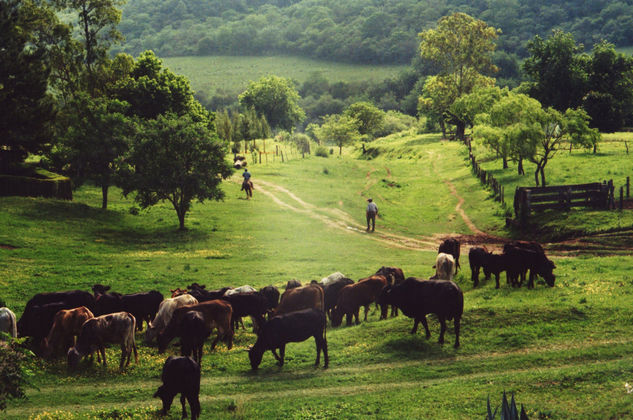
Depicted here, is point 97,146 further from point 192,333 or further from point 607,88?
point 607,88

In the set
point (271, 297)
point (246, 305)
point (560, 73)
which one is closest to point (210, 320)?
point (246, 305)

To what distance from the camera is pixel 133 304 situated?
2270 cm

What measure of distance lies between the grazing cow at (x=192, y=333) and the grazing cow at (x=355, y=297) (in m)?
6.12

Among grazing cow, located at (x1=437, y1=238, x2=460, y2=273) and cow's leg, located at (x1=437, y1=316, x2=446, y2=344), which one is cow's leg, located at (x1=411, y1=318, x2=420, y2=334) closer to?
cow's leg, located at (x1=437, y1=316, x2=446, y2=344)

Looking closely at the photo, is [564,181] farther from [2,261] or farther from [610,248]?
[2,261]

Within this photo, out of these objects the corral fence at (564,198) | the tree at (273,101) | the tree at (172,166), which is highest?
the tree at (273,101)

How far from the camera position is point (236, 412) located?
1560cm

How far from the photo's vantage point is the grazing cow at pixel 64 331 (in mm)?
19531

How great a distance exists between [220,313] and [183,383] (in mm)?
5475

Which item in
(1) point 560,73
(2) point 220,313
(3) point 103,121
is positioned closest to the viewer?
(2) point 220,313

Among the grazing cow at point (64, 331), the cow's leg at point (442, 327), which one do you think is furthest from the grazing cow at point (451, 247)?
the grazing cow at point (64, 331)

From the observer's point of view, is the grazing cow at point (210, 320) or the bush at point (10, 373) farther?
the grazing cow at point (210, 320)

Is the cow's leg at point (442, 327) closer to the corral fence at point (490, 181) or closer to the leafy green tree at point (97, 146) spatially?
the corral fence at point (490, 181)

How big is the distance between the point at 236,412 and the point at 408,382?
504 cm
